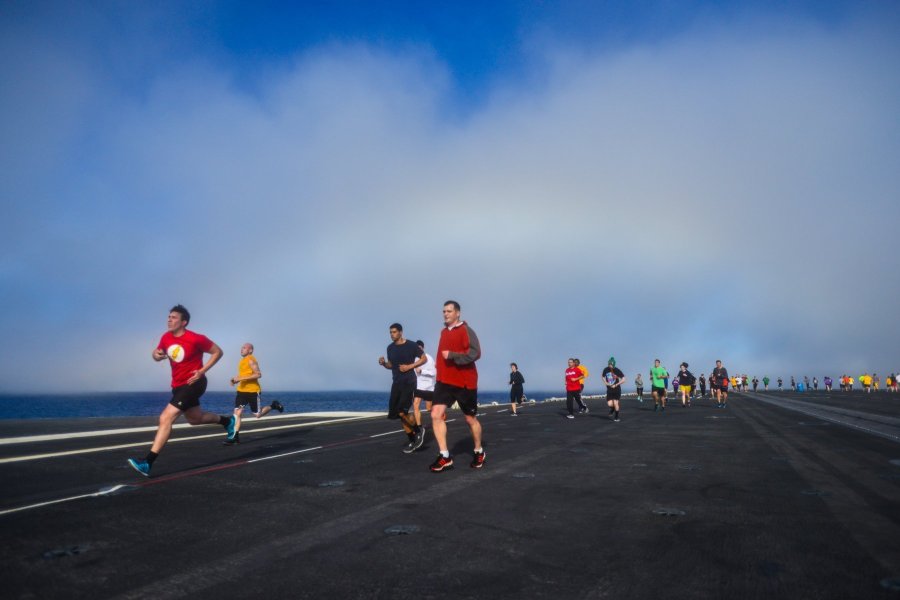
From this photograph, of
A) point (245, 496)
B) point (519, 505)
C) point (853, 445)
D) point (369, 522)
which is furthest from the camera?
point (853, 445)

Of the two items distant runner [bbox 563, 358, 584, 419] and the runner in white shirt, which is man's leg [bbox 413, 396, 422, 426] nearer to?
the runner in white shirt

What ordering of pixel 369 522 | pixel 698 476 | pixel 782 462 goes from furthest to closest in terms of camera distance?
pixel 782 462 < pixel 698 476 < pixel 369 522

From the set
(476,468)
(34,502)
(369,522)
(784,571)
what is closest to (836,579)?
(784,571)

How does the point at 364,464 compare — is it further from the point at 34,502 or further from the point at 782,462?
the point at 782,462

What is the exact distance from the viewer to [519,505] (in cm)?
505

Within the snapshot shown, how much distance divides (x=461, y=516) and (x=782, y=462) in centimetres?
586

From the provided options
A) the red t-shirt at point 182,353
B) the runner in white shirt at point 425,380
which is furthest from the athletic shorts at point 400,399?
the red t-shirt at point 182,353

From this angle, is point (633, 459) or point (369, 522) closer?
point (369, 522)

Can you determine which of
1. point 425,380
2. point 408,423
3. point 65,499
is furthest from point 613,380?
point 65,499

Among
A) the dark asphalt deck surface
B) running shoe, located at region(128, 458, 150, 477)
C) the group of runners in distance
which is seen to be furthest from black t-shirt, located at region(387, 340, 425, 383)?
running shoe, located at region(128, 458, 150, 477)

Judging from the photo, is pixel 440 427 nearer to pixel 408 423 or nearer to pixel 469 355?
pixel 469 355

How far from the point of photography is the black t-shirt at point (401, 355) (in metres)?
9.66

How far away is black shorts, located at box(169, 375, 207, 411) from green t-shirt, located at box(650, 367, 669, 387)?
67.9 feet

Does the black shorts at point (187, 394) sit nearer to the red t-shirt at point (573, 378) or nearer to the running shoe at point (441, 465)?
the running shoe at point (441, 465)
